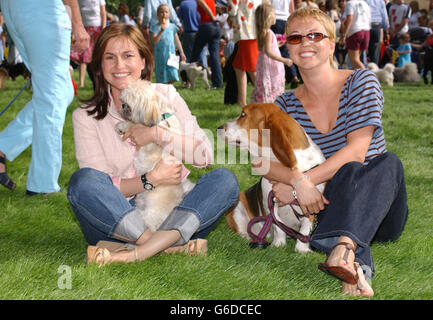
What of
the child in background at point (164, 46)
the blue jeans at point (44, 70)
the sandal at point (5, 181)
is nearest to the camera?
the blue jeans at point (44, 70)

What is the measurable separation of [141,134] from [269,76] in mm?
5439

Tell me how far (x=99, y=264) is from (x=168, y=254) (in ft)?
1.54

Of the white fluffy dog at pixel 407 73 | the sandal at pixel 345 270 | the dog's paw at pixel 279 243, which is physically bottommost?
the white fluffy dog at pixel 407 73

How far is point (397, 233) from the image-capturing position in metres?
3.52

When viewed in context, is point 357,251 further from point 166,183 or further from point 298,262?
point 166,183

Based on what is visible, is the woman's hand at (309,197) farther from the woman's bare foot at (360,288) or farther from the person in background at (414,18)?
the person in background at (414,18)

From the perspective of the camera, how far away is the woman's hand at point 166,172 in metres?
3.15

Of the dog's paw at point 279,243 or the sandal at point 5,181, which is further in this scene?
the sandal at point 5,181

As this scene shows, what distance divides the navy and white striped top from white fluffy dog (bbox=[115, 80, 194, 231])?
0.83 m

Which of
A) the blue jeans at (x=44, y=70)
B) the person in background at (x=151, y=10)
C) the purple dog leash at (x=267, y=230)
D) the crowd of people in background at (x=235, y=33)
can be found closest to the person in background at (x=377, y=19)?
the crowd of people in background at (x=235, y=33)

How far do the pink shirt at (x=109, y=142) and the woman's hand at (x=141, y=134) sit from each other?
0.19 m

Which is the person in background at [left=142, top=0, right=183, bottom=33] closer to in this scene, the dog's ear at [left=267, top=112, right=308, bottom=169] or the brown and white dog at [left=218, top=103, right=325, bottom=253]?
the brown and white dog at [left=218, top=103, right=325, bottom=253]

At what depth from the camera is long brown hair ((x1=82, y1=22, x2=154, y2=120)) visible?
3.28 m
